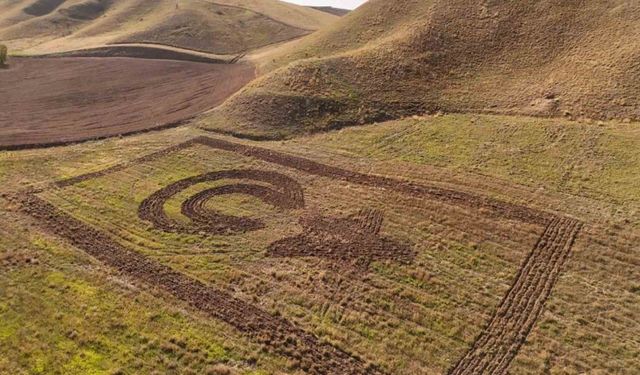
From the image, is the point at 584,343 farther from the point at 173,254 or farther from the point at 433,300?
the point at 173,254

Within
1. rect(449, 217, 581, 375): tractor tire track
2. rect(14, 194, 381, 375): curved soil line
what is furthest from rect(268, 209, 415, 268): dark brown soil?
rect(449, 217, 581, 375): tractor tire track

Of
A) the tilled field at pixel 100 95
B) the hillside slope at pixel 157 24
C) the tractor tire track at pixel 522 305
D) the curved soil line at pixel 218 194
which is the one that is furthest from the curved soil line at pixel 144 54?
the tractor tire track at pixel 522 305

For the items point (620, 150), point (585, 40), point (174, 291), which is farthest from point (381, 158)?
point (585, 40)

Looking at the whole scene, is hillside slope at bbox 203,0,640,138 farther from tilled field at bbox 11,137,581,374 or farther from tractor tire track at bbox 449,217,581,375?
tractor tire track at bbox 449,217,581,375

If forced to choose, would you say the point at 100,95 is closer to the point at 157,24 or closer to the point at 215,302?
the point at 157,24

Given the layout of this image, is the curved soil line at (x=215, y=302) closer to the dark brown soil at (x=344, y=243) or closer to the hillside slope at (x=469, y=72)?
the dark brown soil at (x=344, y=243)
